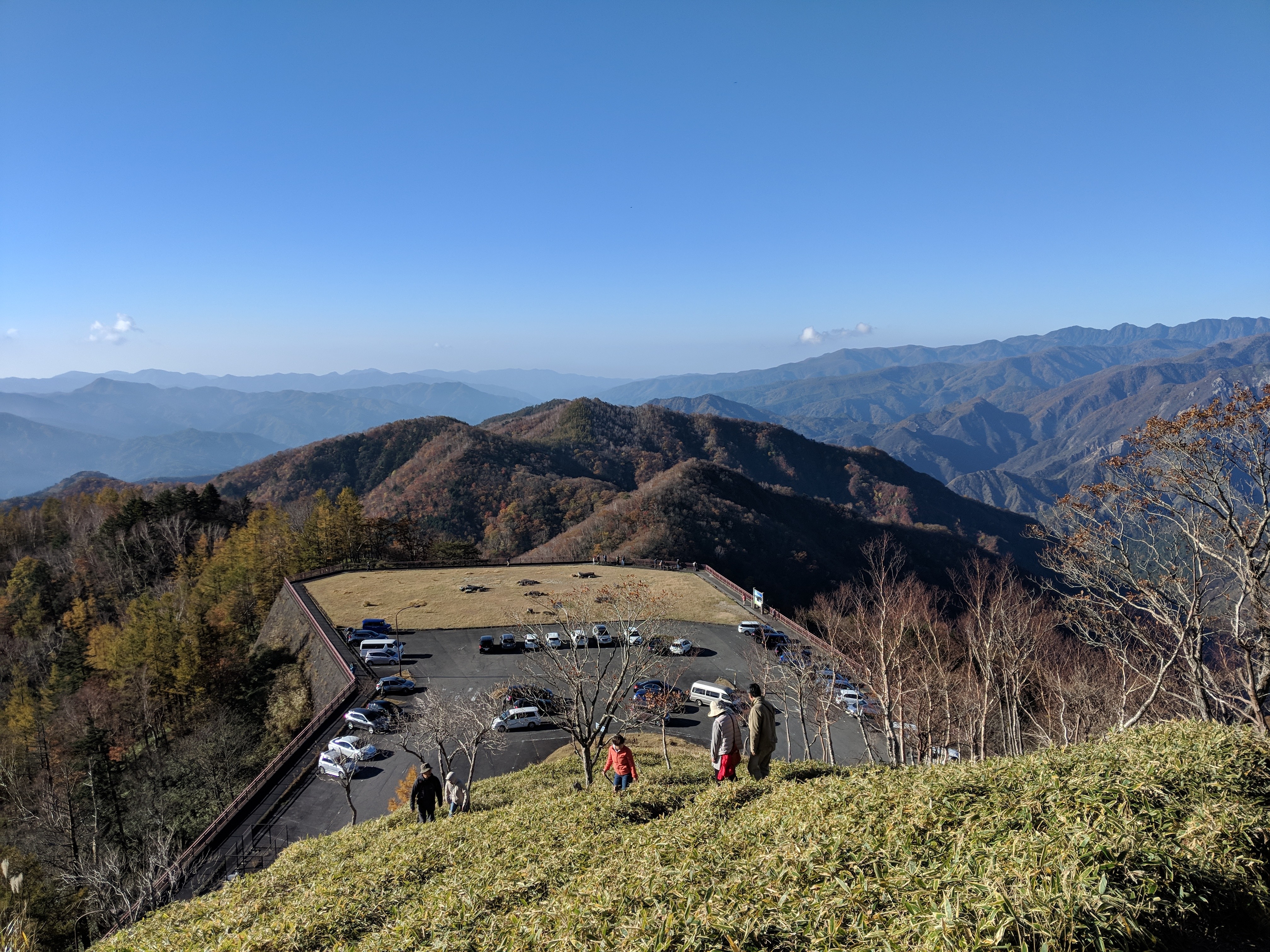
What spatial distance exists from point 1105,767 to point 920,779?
77.2 inches

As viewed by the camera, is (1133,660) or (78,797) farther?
(78,797)

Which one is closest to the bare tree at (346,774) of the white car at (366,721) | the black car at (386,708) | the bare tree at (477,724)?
the white car at (366,721)

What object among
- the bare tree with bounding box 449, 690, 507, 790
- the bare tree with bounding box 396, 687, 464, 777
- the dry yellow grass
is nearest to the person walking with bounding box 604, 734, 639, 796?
the bare tree with bounding box 449, 690, 507, 790

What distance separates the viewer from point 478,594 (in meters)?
45.0

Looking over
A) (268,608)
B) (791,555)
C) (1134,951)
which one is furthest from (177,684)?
(791,555)

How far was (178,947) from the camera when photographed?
6.63 metres

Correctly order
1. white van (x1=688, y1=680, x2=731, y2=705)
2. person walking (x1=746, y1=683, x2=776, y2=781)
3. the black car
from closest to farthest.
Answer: person walking (x1=746, y1=683, x2=776, y2=781)
the black car
white van (x1=688, y1=680, x2=731, y2=705)

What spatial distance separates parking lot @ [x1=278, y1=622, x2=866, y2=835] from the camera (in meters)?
21.9

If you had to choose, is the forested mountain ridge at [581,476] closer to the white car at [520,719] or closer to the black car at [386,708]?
the white car at [520,719]

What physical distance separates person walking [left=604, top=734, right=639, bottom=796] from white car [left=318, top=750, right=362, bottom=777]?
1586 cm

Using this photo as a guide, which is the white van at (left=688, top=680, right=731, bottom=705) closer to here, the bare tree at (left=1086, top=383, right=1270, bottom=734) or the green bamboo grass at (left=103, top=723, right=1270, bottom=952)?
the bare tree at (left=1086, top=383, right=1270, bottom=734)

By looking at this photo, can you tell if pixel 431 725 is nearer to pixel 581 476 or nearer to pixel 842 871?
pixel 842 871

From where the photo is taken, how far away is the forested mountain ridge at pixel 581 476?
95.1 metres

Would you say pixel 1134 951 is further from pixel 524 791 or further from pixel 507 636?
pixel 507 636
